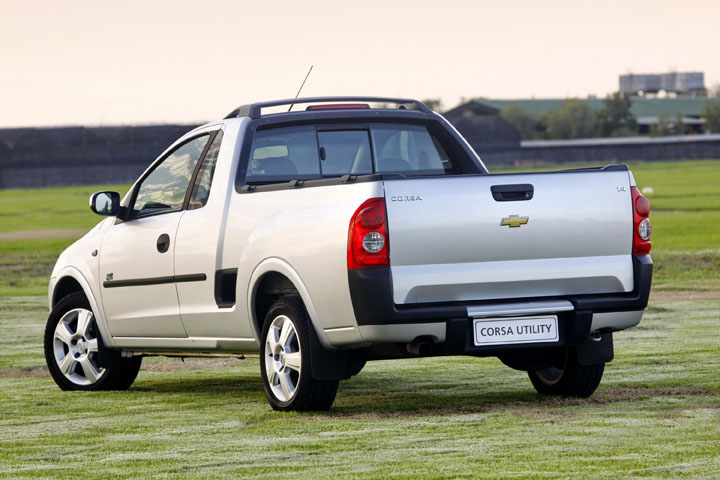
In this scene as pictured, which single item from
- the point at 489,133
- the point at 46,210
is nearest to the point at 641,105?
the point at 489,133

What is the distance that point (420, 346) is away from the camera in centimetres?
797

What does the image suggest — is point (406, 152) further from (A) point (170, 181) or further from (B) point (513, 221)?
(B) point (513, 221)

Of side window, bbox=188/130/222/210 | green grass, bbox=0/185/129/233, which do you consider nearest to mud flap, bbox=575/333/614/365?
side window, bbox=188/130/222/210

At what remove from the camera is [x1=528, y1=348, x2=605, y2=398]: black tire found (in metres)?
9.07

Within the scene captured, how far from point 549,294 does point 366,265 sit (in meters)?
1.19

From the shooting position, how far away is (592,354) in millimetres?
8859

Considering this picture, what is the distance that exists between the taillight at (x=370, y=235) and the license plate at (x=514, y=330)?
2.42ft

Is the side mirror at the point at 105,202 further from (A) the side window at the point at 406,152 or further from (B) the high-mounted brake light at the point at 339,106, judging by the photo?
(A) the side window at the point at 406,152

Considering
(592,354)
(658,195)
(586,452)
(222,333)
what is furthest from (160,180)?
(658,195)

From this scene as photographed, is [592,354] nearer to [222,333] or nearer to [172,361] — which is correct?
[222,333]

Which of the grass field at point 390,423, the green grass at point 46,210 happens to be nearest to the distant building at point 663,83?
the green grass at point 46,210

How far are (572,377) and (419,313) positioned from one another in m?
1.77

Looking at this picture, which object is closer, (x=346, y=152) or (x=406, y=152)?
(x=346, y=152)

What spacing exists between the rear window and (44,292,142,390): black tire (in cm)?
216
